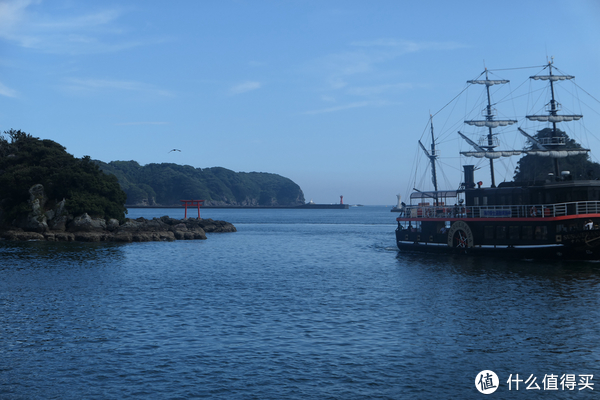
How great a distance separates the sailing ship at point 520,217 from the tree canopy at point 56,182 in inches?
1831

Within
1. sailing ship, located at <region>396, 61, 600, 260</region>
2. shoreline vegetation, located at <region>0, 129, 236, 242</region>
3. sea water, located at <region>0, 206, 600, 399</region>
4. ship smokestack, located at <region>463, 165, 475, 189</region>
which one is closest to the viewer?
sea water, located at <region>0, 206, 600, 399</region>

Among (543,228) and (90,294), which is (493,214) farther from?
(90,294)

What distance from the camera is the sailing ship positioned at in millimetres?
43969

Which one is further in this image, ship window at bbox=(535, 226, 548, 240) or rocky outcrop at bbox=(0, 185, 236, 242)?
rocky outcrop at bbox=(0, 185, 236, 242)

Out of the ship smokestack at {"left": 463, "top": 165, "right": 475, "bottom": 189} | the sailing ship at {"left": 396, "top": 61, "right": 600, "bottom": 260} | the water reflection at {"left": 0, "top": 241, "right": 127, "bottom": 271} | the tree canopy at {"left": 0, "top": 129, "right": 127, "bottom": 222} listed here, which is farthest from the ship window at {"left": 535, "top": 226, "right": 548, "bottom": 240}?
the tree canopy at {"left": 0, "top": 129, "right": 127, "bottom": 222}

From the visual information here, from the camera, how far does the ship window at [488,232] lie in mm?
49156

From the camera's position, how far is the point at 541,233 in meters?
45.2

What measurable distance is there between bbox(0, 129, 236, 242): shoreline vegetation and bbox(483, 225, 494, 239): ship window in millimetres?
47950

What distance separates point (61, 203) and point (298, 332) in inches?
2506

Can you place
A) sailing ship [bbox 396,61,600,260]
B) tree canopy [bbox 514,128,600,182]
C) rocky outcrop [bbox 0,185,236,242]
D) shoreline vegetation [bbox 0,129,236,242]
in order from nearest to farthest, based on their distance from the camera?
sailing ship [bbox 396,61,600,260] → rocky outcrop [bbox 0,185,236,242] → shoreline vegetation [bbox 0,129,236,242] → tree canopy [bbox 514,128,600,182]

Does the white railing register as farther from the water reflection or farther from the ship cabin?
the water reflection

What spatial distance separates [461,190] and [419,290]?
2282cm

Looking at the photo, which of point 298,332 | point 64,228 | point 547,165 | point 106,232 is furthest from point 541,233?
point 547,165

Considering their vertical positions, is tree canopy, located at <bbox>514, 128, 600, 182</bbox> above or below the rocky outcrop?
above
